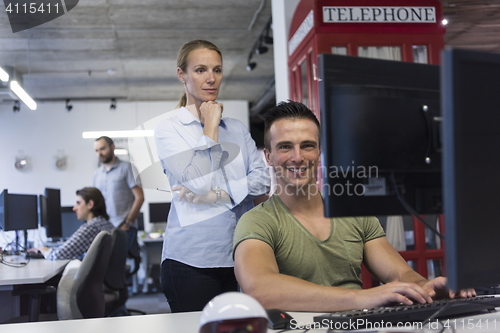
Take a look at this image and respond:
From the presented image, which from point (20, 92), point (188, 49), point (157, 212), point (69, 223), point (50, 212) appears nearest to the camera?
point (188, 49)

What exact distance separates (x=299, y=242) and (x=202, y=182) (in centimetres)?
46

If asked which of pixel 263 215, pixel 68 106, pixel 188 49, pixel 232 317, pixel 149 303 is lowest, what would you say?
pixel 149 303

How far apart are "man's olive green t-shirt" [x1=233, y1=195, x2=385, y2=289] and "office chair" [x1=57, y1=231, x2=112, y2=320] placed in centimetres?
197

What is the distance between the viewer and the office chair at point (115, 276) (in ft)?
13.4

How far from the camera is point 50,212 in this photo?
5.10m

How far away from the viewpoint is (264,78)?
9547 mm

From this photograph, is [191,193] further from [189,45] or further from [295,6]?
[295,6]

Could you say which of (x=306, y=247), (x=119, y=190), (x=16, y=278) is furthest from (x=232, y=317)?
(x=119, y=190)

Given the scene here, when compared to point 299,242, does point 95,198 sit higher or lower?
higher

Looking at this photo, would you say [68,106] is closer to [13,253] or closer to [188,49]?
[13,253]

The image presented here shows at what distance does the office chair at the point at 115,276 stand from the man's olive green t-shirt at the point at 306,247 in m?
2.78

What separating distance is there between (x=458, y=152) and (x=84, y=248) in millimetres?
3792

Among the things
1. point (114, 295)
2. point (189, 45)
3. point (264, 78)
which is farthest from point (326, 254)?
point (264, 78)

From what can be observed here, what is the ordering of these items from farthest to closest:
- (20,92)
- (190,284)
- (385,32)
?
(20,92) → (385,32) → (190,284)
